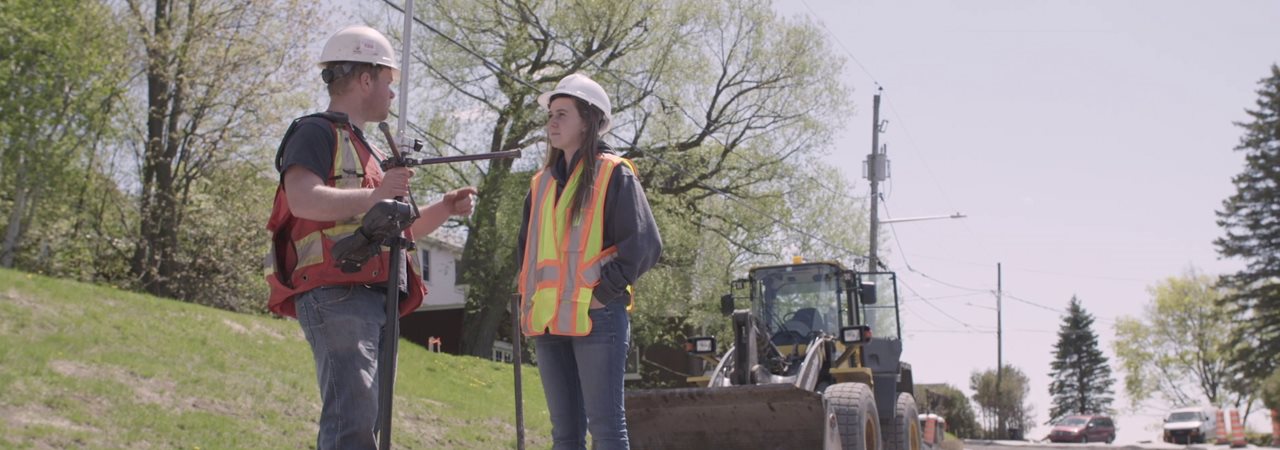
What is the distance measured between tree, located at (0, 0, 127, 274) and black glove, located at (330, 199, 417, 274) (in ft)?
69.2

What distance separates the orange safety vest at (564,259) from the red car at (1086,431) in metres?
56.7

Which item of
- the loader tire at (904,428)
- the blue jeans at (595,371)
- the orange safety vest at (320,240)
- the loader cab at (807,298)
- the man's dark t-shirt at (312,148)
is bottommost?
the loader tire at (904,428)

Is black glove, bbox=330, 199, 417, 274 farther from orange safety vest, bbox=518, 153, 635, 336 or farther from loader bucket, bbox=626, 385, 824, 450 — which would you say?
loader bucket, bbox=626, 385, 824, 450

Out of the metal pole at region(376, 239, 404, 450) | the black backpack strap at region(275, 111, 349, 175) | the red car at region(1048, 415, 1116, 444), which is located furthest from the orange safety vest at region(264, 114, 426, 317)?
the red car at region(1048, 415, 1116, 444)

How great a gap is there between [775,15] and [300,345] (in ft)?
65.3

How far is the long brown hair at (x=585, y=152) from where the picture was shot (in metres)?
4.95

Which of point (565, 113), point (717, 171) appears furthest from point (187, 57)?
point (565, 113)

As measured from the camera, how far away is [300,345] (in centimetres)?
1864

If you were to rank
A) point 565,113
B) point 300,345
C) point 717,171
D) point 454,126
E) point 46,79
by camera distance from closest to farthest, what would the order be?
1. point 565,113
2. point 300,345
3. point 46,79
4. point 454,126
5. point 717,171

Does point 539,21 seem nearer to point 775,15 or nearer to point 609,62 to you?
point 609,62

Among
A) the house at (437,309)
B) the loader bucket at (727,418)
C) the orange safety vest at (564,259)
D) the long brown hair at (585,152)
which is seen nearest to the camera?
the orange safety vest at (564,259)

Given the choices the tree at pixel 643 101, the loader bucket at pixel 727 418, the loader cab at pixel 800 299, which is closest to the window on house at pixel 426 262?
the tree at pixel 643 101

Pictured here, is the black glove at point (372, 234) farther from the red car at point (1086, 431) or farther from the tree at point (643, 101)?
the red car at point (1086, 431)

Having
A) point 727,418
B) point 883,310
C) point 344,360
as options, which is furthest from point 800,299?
point 344,360
